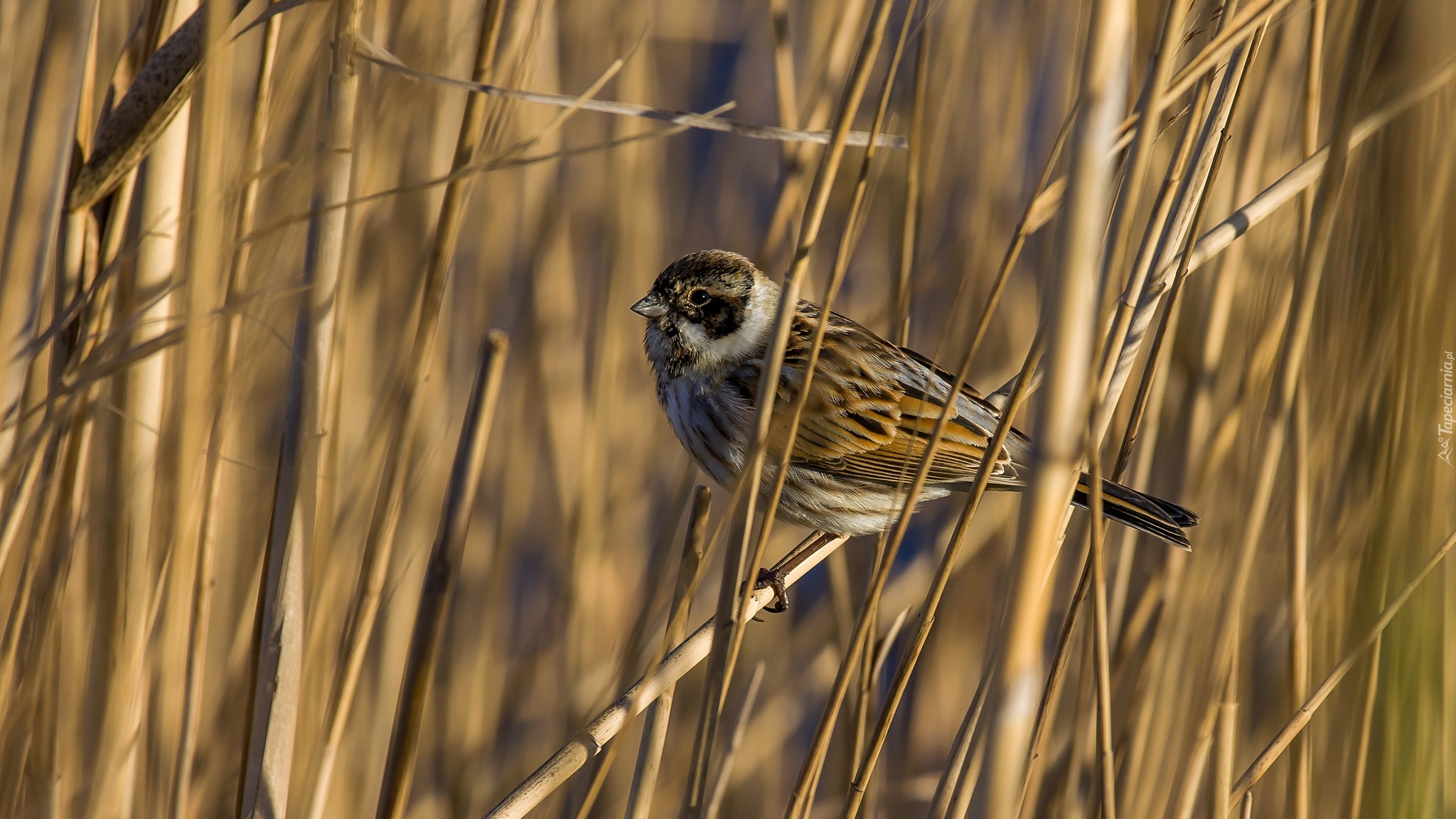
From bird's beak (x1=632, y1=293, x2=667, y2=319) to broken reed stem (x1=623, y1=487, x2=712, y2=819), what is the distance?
1067 millimetres

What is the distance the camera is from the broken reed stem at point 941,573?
4.52ft

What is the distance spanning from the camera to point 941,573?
144 cm

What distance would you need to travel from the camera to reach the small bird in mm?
2627

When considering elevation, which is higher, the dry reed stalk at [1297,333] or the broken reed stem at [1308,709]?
the dry reed stalk at [1297,333]

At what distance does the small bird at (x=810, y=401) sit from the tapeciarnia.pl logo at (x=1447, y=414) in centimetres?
98

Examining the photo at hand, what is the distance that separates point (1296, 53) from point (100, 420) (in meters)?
2.70

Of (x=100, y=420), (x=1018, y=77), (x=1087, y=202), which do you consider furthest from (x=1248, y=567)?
(x=100, y=420)

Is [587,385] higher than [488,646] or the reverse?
higher

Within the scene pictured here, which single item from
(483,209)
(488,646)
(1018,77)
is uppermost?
(1018,77)

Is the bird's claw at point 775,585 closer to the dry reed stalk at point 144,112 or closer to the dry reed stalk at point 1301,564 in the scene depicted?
the dry reed stalk at point 1301,564

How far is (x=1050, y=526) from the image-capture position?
1.06 meters

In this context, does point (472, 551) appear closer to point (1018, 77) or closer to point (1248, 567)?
point (1018, 77)

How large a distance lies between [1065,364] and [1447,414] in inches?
35.0

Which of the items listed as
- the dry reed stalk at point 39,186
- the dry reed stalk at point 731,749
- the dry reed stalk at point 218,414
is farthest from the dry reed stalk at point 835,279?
the dry reed stalk at point 39,186
